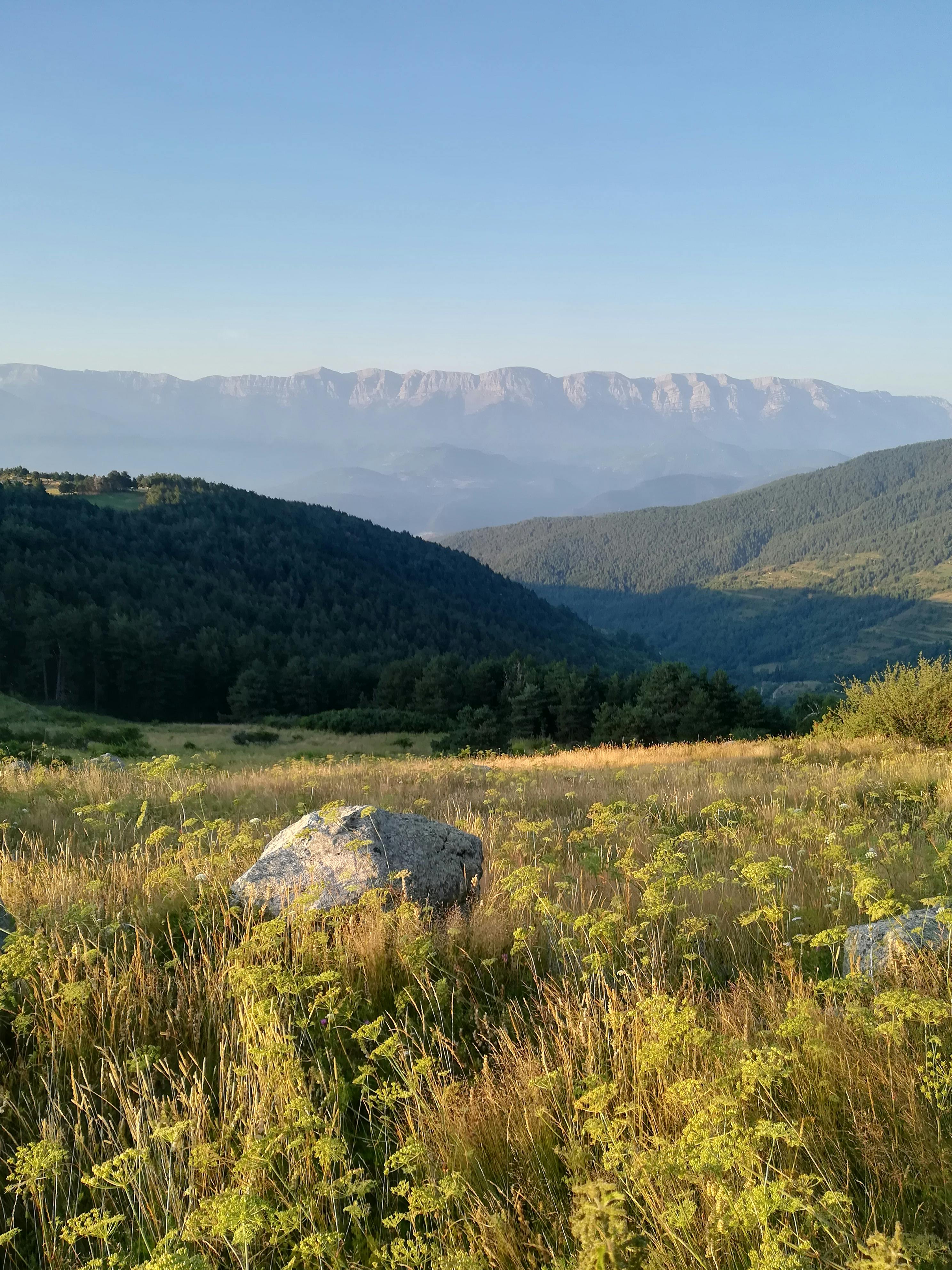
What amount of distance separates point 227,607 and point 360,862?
99.2 metres

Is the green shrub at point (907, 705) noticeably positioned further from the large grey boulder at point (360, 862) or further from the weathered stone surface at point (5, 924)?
the weathered stone surface at point (5, 924)

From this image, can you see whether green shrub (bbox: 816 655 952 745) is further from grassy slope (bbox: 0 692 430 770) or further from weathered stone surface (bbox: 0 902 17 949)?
weathered stone surface (bbox: 0 902 17 949)

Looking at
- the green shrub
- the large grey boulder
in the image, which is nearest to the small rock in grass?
the large grey boulder

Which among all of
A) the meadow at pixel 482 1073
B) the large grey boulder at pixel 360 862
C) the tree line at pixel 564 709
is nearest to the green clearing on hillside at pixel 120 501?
the tree line at pixel 564 709

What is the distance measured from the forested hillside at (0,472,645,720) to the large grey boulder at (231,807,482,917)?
65.7 metres

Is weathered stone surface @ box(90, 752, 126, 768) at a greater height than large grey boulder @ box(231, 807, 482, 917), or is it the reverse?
large grey boulder @ box(231, 807, 482, 917)

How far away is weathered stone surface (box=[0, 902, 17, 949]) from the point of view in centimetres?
383

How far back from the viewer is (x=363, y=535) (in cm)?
15025

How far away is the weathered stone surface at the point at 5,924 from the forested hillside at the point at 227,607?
66.3 meters

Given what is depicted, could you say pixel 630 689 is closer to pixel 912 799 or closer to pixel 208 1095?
pixel 912 799

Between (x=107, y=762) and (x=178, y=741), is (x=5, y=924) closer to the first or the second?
(x=107, y=762)

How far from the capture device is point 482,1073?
2.88m

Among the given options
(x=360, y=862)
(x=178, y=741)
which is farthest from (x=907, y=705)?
(x=178, y=741)

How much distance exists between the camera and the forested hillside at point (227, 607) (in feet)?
221
